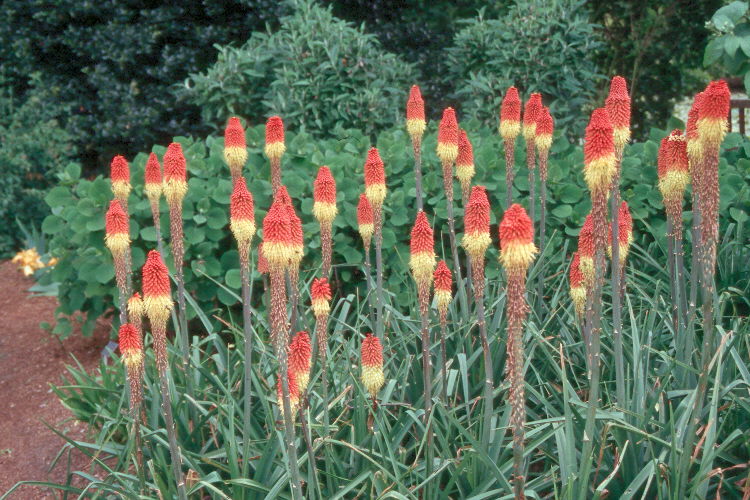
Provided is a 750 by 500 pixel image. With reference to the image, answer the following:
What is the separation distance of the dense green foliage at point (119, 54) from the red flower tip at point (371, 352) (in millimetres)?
5785

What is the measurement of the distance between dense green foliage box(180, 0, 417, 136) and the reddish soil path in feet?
6.61

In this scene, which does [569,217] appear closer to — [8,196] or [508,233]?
[508,233]

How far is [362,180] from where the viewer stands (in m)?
5.00

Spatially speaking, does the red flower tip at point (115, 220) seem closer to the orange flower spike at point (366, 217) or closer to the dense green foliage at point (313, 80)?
the orange flower spike at point (366, 217)

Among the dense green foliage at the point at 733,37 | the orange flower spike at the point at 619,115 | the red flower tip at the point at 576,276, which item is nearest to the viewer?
the orange flower spike at the point at 619,115

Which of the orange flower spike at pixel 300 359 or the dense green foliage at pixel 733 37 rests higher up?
the dense green foliage at pixel 733 37

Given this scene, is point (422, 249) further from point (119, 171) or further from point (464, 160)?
point (119, 171)

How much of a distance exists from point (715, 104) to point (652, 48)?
7291 millimetres

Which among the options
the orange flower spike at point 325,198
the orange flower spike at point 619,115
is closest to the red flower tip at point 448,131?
the orange flower spike at point 325,198

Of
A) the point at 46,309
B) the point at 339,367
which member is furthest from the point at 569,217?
the point at 46,309

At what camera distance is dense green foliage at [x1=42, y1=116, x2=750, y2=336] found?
15.3 feet

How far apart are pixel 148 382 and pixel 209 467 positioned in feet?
1.70

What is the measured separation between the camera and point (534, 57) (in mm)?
6527

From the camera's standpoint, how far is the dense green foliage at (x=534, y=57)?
21.5ft
